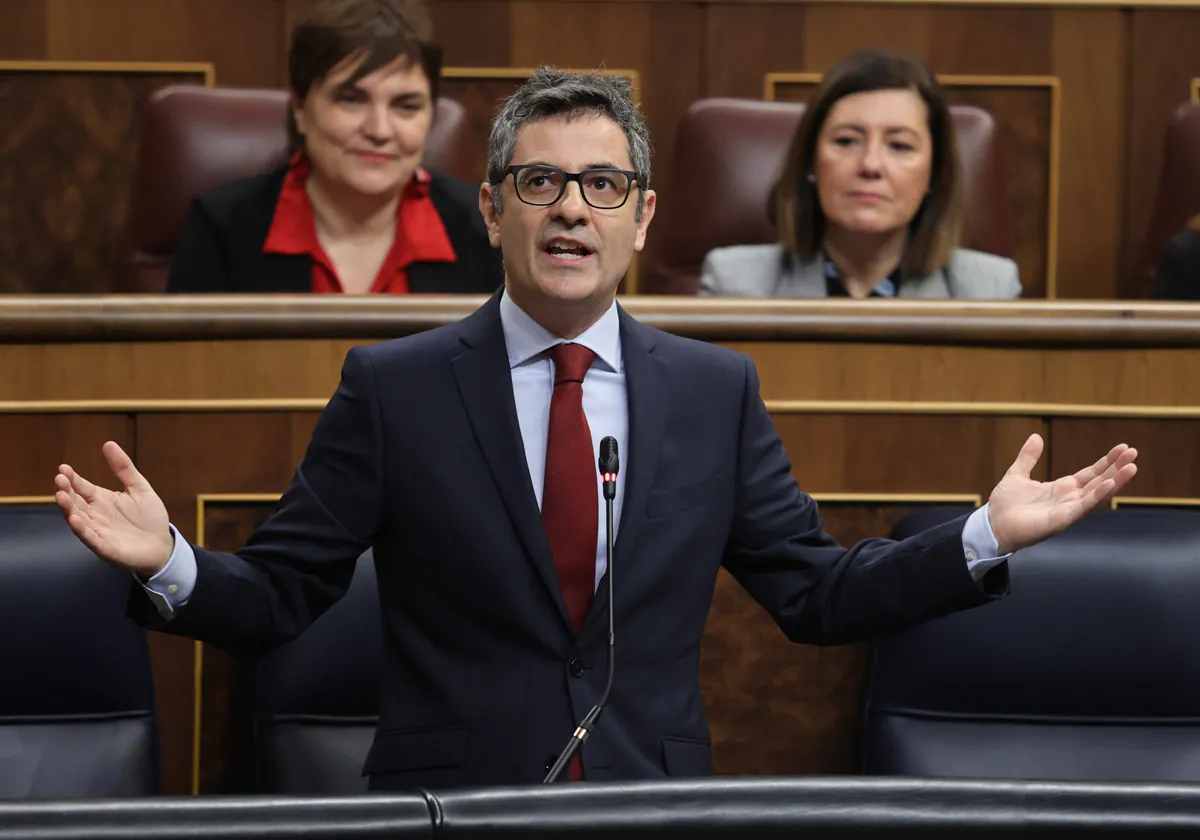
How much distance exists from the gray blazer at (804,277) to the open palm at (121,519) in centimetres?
70

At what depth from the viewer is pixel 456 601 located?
71 centimetres

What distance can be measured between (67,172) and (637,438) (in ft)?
3.36

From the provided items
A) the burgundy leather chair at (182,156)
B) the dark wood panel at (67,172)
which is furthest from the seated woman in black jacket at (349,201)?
the dark wood panel at (67,172)

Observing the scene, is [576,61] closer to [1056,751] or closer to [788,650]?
[788,650]

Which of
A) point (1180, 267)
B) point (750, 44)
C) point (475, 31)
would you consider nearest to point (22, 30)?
point (475, 31)

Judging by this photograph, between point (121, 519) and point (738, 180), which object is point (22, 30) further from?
point (121, 519)

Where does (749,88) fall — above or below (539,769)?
above

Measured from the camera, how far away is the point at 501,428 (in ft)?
2.35

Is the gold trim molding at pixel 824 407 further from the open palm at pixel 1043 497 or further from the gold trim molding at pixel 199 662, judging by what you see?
the open palm at pixel 1043 497

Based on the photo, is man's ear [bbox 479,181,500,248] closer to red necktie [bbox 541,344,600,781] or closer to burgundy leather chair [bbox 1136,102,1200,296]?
red necktie [bbox 541,344,600,781]

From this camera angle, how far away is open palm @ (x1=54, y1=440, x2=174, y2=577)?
64cm

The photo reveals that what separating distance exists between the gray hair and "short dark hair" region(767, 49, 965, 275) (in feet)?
1.89

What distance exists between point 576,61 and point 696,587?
95cm

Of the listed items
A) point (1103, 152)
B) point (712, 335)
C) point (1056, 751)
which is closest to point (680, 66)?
point (1103, 152)
